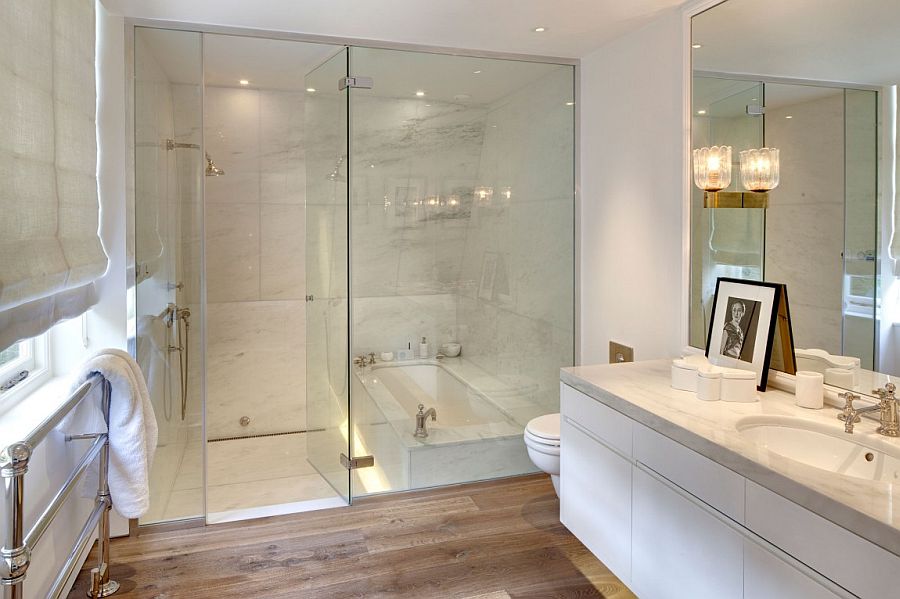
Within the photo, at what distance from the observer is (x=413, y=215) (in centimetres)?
344

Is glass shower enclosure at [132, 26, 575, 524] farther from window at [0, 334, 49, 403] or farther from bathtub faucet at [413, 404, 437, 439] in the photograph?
window at [0, 334, 49, 403]

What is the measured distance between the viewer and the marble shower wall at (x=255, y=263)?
14.3ft

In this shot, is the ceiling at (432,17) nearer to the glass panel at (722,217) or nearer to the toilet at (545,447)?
the glass panel at (722,217)

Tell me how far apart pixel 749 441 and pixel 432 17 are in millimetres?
2200

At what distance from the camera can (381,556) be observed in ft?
9.27

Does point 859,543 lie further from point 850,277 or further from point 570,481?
point 570,481

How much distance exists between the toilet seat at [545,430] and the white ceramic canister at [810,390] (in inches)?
45.8

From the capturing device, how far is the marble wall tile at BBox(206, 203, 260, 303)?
14.5 ft

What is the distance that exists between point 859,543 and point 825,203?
1.23 meters

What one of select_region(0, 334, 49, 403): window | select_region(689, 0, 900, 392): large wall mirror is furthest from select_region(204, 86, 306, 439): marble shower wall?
select_region(689, 0, 900, 392): large wall mirror

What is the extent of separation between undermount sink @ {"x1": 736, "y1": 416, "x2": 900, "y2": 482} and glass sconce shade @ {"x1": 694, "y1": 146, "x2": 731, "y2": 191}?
100 cm

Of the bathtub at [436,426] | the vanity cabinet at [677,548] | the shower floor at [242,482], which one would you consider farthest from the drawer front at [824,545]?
the shower floor at [242,482]

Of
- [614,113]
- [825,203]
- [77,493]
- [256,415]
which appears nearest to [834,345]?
[825,203]

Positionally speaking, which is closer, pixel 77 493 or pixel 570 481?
pixel 77 493
